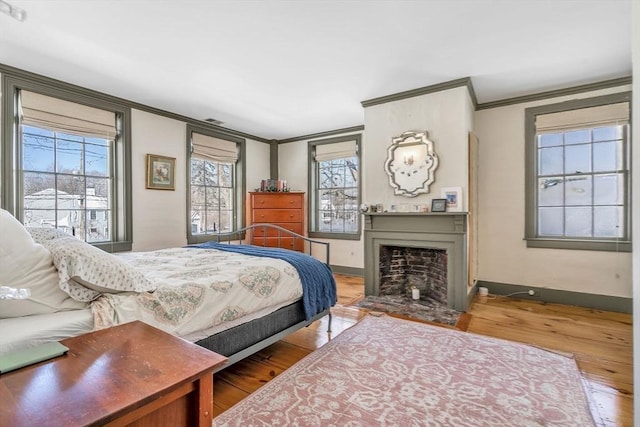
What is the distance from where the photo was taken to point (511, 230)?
391 cm

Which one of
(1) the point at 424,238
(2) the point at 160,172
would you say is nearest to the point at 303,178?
(2) the point at 160,172

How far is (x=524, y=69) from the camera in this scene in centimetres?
311

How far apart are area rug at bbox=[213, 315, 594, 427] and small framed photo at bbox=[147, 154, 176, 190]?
3.11 m

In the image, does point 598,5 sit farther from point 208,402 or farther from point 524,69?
point 208,402

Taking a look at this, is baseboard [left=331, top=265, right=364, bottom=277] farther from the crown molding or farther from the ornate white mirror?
the crown molding

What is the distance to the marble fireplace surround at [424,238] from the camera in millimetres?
3340

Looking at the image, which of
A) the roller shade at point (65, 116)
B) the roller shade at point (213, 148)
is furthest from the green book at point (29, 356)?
the roller shade at point (213, 148)

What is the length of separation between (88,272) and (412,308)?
3088mm

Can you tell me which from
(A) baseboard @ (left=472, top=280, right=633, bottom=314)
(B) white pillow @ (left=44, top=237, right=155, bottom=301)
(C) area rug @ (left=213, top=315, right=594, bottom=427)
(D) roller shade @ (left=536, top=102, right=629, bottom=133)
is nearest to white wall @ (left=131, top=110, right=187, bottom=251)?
(B) white pillow @ (left=44, top=237, right=155, bottom=301)

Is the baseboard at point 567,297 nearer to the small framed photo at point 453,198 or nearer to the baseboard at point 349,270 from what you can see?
the small framed photo at point 453,198

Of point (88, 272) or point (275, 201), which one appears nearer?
point (88, 272)

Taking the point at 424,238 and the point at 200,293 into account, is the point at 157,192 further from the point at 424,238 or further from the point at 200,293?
the point at 424,238

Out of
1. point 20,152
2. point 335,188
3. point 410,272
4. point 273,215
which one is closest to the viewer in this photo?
point 20,152

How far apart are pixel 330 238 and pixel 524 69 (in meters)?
3.55
